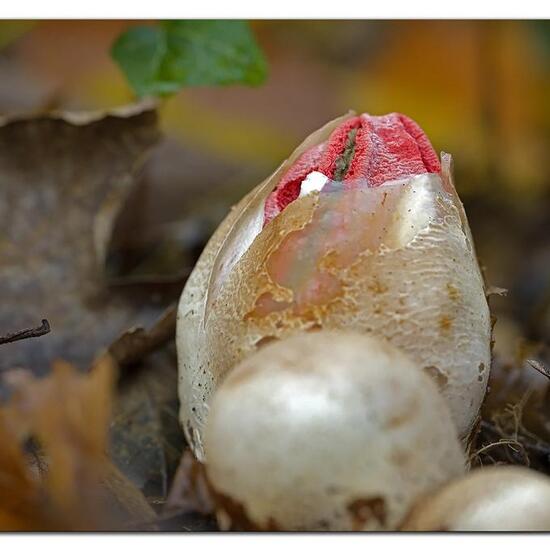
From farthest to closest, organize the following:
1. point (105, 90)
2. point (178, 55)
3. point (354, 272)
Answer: point (105, 90) → point (178, 55) → point (354, 272)

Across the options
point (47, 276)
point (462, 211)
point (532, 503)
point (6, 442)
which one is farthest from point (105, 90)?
point (532, 503)

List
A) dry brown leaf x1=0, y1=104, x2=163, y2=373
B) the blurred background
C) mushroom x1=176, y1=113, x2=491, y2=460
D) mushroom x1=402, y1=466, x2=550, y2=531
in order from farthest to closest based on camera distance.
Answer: the blurred background, dry brown leaf x1=0, y1=104, x2=163, y2=373, mushroom x1=176, y1=113, x2=491, y2=460, mushroom x1=402, y1=466, x2=550, y2=531

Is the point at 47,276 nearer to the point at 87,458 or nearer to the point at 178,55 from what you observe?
the point at 178,55

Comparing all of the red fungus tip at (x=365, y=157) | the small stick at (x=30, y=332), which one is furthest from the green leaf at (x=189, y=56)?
the small stick at (x=30, y=332)

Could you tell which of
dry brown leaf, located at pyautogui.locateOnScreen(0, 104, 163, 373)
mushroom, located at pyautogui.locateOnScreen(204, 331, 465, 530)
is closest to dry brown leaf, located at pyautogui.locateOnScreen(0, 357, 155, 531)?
mushroom, located at pyautogui.locateOnScreen(204, 331, 465, 530)

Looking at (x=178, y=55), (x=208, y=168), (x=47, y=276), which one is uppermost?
(x=178, y=55)

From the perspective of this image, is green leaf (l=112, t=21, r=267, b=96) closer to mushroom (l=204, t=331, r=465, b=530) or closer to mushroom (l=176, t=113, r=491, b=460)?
mushroom (l=176, t=113, r=491, b=460)

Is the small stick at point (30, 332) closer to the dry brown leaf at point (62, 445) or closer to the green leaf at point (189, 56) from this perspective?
the dry brown leaf at point (62, 445)
